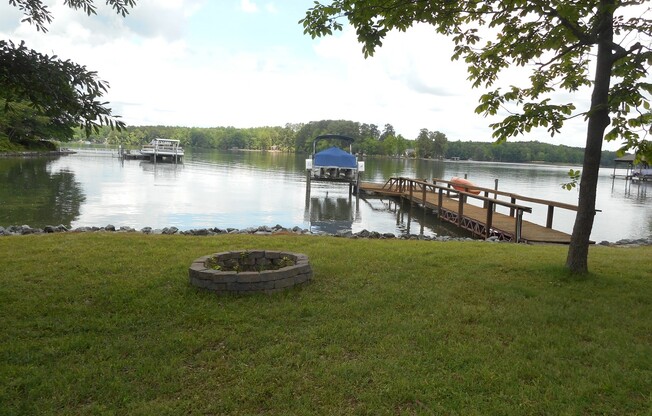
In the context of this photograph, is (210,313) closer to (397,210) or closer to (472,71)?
(472,71)

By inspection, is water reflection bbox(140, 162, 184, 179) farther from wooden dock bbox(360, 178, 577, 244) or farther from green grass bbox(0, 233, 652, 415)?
green grass bbox(0, 233, 652, 415)

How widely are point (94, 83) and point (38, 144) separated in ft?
202

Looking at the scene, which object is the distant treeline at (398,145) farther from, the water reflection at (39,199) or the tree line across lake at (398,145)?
the water reflection at (39,199)

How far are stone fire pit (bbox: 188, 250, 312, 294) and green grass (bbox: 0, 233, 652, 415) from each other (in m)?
0.16

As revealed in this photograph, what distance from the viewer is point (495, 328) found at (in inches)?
168

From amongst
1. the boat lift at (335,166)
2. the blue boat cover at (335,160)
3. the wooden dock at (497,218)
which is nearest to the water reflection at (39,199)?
the boat lift at (335,166)

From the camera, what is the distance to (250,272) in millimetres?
5312

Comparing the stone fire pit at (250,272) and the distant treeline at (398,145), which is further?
the distant treeline at (398,145)

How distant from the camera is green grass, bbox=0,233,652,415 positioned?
120 inches

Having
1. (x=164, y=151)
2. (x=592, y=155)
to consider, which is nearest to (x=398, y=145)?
(x=164, y=151)

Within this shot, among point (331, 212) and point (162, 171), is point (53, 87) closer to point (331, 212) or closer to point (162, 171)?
point (331, 212)

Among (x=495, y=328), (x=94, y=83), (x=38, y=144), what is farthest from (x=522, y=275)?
(x=38, y=144)

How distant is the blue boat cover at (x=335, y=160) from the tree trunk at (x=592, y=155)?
20628mm

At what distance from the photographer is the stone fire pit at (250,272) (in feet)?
16.8
